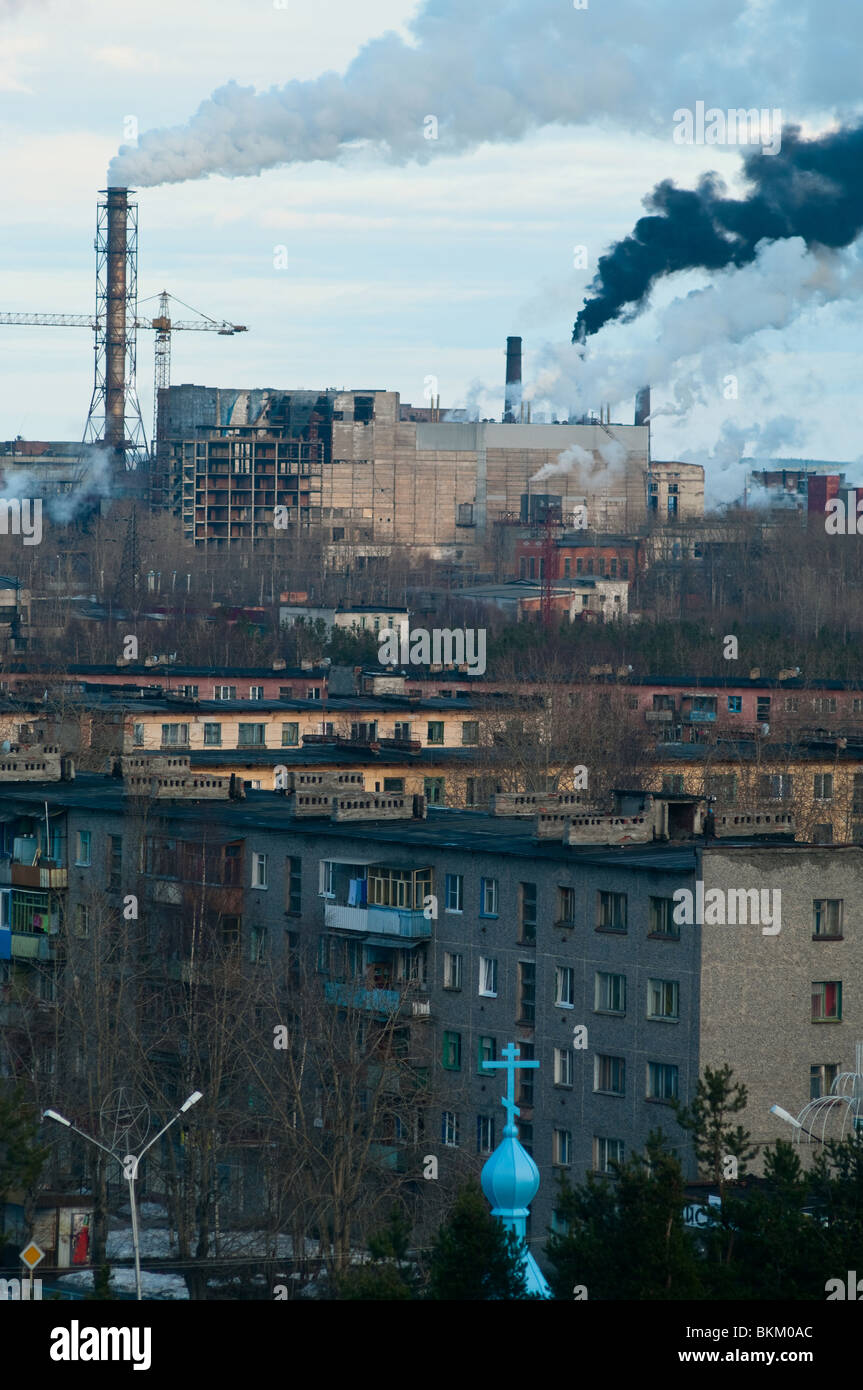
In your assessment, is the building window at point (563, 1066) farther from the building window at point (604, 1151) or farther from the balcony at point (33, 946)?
the balcony at point (33, 946)

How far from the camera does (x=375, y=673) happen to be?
75688 millimetres

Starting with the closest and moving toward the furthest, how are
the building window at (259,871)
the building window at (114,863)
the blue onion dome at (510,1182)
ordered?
the blue onion dome at (510,1182)
the building window at (259,871)
the building window at (114,863)

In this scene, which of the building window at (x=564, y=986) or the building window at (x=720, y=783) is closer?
the building window at (x=564, y=986)

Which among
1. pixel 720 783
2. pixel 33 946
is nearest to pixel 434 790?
pixel 720 783

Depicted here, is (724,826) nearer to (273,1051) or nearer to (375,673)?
(273,1051)

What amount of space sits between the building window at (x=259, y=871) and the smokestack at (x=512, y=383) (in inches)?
4808

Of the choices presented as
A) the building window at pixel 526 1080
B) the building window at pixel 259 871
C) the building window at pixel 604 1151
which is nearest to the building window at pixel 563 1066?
the building window at pixel 526 1080

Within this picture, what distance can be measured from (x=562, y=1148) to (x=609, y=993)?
186 centimetres

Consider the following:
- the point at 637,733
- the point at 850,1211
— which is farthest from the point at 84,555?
the point at 850,1211

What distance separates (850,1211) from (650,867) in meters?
9.57

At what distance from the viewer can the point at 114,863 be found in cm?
4088

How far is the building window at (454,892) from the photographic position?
3522 centimetres

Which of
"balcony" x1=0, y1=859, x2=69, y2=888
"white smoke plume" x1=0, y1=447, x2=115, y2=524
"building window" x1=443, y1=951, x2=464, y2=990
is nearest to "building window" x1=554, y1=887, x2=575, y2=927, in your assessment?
"building window" x1=443, y1=951, x2=464, y2=990

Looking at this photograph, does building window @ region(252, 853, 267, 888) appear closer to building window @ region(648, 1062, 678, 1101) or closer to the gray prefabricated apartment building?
the gray prefabricated apartment building
